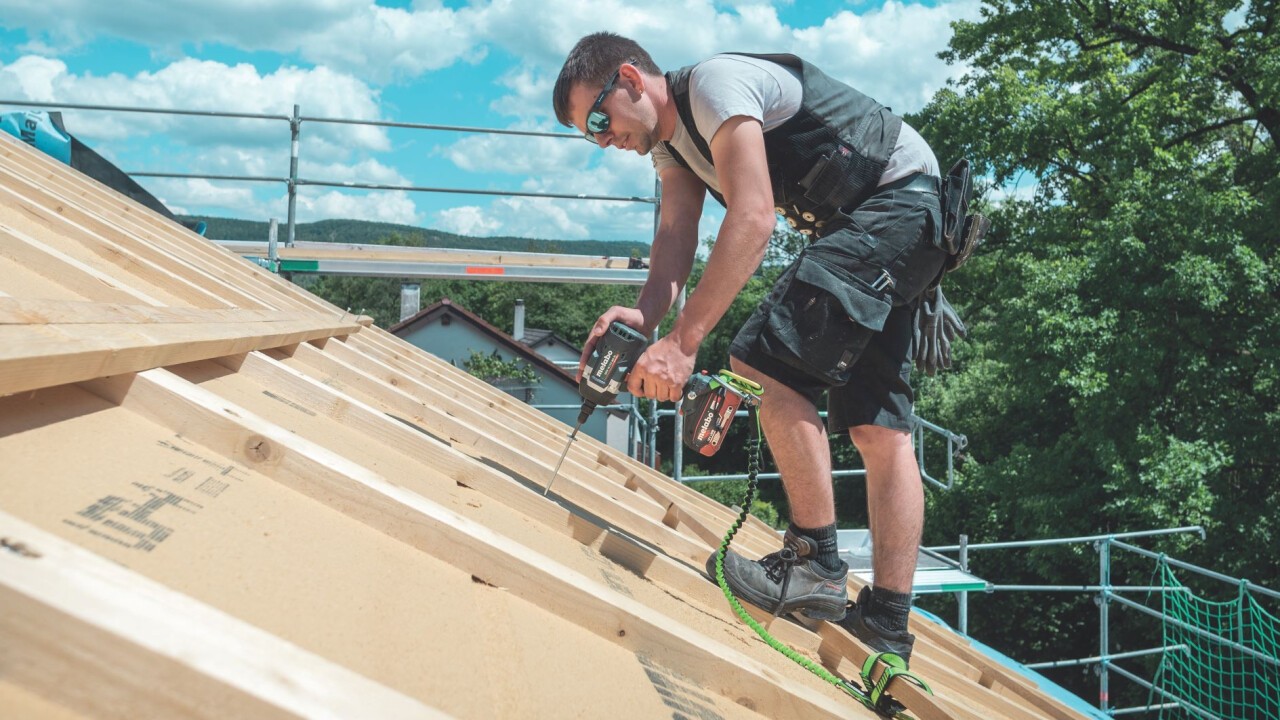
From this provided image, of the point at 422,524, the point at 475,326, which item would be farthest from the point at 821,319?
the point at 475,326

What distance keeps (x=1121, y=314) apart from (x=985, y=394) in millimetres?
5873

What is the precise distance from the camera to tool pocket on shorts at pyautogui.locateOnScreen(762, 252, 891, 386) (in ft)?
6.56

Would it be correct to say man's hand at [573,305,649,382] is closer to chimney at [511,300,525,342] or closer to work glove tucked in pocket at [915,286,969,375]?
work glove tucked in pocket at [915,286,969,375]

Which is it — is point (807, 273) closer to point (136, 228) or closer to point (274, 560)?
point (274, 560)

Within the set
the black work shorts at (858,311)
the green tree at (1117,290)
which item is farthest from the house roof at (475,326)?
the black work shorts at (858,311)

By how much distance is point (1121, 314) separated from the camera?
516 inches

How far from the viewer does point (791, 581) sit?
206cm

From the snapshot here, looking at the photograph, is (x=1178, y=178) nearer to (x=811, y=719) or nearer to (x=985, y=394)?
(x=985, y=394)

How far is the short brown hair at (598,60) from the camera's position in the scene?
2.18 meters

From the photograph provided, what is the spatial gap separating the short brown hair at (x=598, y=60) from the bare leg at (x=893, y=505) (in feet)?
3.29

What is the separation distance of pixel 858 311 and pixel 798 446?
0.32 metres

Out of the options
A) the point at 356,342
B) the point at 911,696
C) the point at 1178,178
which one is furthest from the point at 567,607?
the point at 1178,178

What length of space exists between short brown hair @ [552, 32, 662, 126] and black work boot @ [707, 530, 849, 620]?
1.13 m

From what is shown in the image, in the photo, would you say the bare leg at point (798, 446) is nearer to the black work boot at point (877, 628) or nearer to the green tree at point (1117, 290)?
the black work boot at point (877, 628)
